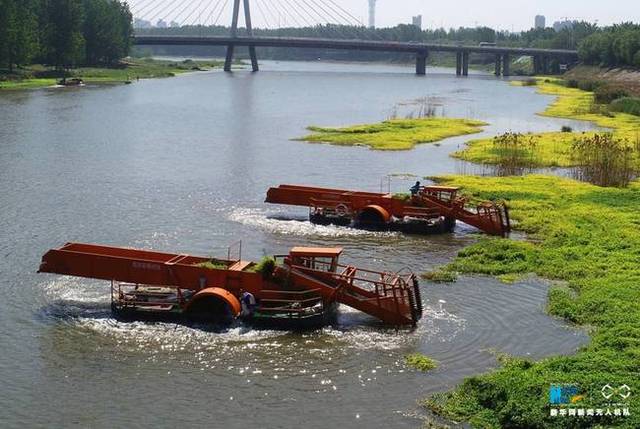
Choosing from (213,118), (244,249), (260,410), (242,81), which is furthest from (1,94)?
(260,410)

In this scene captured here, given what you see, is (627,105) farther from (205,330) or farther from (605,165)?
(205,330)

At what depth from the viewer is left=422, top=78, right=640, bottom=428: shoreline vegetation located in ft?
59.9

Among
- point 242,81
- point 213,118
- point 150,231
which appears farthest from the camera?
point 242,81

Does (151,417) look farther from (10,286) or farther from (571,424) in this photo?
(10,286)

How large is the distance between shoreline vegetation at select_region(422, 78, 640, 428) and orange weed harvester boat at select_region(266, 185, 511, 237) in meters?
1.85

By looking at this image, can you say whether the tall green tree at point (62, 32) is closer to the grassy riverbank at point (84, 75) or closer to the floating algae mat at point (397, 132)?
the grassy riverbank at point (84, 75)

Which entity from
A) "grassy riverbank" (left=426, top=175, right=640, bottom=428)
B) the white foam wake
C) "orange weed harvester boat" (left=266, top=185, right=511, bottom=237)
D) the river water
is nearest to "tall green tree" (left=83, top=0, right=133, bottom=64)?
the river water

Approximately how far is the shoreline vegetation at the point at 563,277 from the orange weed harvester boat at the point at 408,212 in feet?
6.06

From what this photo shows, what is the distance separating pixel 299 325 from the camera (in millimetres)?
23906

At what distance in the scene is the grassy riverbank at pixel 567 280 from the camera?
1825 cm

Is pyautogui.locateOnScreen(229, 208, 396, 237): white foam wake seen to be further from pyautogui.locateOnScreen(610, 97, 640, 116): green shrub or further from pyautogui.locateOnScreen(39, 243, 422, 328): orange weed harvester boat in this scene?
pyautogui.locateOnScreen(610, 97, 640, 116): green shrub

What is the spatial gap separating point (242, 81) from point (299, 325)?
484 ft

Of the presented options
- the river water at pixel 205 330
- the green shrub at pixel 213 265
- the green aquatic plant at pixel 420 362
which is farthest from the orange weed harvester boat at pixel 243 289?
the green aquatic plant at pixel 420 362

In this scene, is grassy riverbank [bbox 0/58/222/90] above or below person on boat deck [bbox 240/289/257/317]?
above
